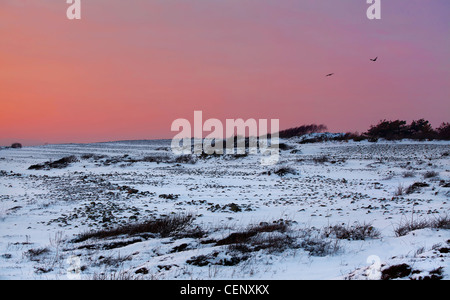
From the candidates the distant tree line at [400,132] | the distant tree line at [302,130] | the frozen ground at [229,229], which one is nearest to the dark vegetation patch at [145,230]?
the frozen ground at [229,229]

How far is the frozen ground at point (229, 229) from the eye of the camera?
4637mm

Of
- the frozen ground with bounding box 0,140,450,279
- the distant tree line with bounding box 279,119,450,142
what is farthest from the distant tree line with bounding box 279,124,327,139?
the frozen ground with bounding box 0,140,450,279

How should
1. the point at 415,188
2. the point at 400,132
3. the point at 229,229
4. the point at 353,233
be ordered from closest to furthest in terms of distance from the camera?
1. the point at 353,233
2. the point at 229,229
3. the point at 415,188
4. the point at 400,132

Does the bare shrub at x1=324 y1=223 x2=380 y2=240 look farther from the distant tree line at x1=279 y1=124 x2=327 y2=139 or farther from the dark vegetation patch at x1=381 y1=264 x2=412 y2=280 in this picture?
the distant tree line at x1=279 y1=124 x2=327 y2=139

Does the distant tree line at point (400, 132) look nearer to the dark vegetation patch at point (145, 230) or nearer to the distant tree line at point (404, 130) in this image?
the distant tree line at point (404, 130)

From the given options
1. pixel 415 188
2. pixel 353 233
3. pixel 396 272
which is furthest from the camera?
pixel 415 188

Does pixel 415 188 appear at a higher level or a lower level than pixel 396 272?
lower

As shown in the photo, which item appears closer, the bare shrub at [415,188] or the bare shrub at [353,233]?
the bare shrub at [353,233]

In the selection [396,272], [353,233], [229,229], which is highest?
[396,272]

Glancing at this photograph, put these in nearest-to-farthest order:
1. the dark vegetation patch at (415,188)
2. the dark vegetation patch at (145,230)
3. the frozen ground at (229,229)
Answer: the frozen ground at (229,229), the dark vegetation patch at (145,230), the dark vegetation patch at (415,188)

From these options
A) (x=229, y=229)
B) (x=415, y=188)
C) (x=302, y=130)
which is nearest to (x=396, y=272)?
(x=229, y=229)

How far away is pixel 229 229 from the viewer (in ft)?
23.9

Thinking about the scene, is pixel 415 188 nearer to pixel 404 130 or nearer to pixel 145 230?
pixel 145 230
